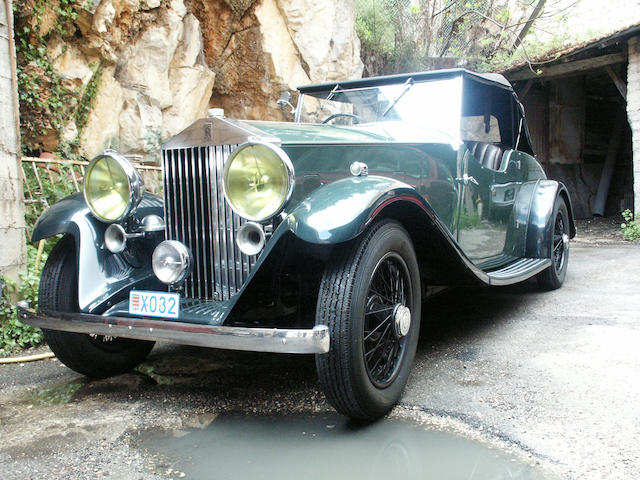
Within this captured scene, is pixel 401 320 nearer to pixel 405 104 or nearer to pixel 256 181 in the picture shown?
pixel 256 181

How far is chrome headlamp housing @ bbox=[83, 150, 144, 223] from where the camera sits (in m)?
2.51

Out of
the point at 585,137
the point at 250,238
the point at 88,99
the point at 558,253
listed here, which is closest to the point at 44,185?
the point at 88,99

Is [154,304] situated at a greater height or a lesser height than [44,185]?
lesser

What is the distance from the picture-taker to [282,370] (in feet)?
9.22

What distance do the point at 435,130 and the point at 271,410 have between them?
1.92m

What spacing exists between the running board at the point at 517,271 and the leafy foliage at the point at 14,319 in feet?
9.24

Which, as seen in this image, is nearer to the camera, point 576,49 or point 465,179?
point 465,179

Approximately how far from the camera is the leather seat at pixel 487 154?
12.9 feet

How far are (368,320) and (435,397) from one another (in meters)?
0.48

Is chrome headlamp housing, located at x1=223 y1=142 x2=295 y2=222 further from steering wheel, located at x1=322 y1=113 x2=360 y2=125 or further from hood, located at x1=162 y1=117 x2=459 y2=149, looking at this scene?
steering wheel, located at x1=322 y1=113 x2=360 y2=125

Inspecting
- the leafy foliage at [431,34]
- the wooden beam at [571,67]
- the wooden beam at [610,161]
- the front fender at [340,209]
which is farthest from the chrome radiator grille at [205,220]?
the wooden beam at [610,161]

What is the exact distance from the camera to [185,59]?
7.19 metres

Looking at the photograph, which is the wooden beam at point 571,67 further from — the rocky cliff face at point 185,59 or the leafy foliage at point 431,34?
the rocky cliff face at point 185,59

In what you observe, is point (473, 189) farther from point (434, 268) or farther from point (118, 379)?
point (118, 379)
